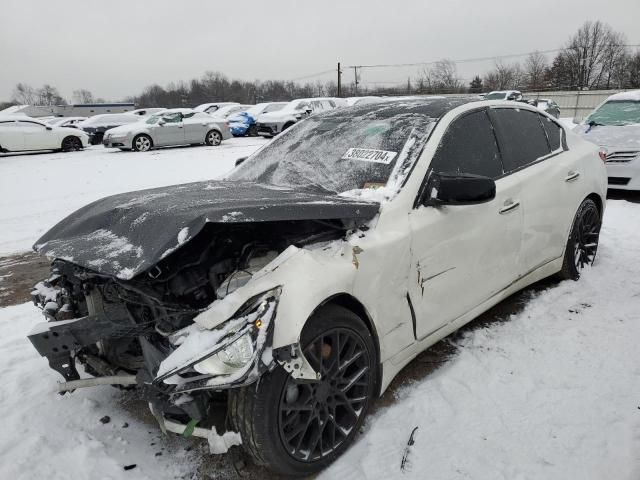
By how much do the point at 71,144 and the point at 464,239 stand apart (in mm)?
17602

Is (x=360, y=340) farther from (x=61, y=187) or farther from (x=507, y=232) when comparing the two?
(x=61, y=187)

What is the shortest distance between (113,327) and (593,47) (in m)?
72.1

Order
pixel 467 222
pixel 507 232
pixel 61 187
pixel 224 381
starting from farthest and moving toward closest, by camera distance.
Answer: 1. pixel 61 187
2. pixel 507 232
3. pixel 467 222
4. pixel 224 381

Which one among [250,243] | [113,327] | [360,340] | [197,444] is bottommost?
[197,444]

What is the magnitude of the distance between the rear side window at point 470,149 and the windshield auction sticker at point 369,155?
26 centimetres

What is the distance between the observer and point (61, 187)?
380 inches

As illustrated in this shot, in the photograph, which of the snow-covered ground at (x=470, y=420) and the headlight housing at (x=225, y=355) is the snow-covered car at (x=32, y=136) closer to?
the snow-covered ground at (x=470, y=420)

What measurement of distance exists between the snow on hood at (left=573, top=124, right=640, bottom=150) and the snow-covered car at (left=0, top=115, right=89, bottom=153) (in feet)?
53.2

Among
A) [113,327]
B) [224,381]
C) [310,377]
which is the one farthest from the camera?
[113,327]

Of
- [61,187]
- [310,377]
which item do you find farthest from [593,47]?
[310,377]

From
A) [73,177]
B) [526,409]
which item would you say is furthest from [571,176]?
[73,177]

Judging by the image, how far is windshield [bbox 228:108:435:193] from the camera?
9.07 feet

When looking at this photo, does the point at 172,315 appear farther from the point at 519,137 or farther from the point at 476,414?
the point at 519,137

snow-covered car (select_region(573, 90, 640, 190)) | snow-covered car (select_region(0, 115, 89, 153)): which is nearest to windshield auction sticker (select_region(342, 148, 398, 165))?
snow-covered car (select_region(573, 90, 640, 190))
